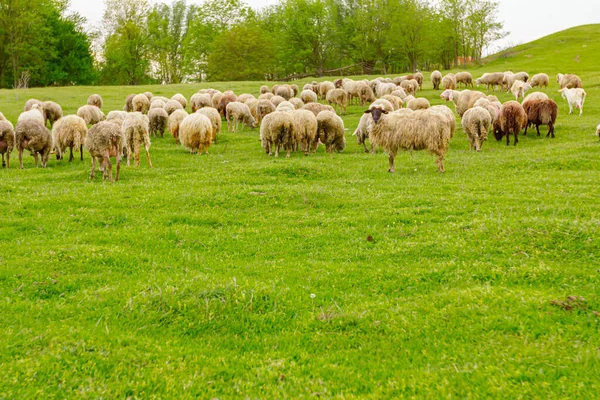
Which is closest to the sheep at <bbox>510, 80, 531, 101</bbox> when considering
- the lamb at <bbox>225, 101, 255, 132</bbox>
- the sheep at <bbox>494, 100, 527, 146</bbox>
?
the sheep at <bbox>494, 100, 527, 146</bbox>

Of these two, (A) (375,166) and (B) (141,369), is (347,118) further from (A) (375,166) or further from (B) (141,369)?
(B) (141,369)

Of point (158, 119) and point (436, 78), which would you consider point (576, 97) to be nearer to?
point (436, 78)

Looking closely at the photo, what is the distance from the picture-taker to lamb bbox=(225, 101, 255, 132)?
2806 centimetres

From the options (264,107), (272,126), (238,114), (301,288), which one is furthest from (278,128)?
(301,288)

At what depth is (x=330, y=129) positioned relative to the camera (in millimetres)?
20859

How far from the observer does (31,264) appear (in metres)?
7.72

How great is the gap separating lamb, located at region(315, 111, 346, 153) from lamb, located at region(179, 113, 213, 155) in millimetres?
5169

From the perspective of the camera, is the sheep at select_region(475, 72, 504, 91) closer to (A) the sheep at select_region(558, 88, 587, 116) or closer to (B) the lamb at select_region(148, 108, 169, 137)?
(A) the sheep at select_region(558, 88, 587, 116)

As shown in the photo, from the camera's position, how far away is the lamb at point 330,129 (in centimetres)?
2076

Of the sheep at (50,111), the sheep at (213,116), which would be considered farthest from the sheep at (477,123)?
the sheep at (50,111)

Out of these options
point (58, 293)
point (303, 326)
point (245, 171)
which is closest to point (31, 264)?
point (58, 293)

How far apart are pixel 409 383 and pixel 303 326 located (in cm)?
177

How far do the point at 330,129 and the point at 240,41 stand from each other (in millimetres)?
58679

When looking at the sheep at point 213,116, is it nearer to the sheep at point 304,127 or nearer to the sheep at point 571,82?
the sheep at point 304,127
